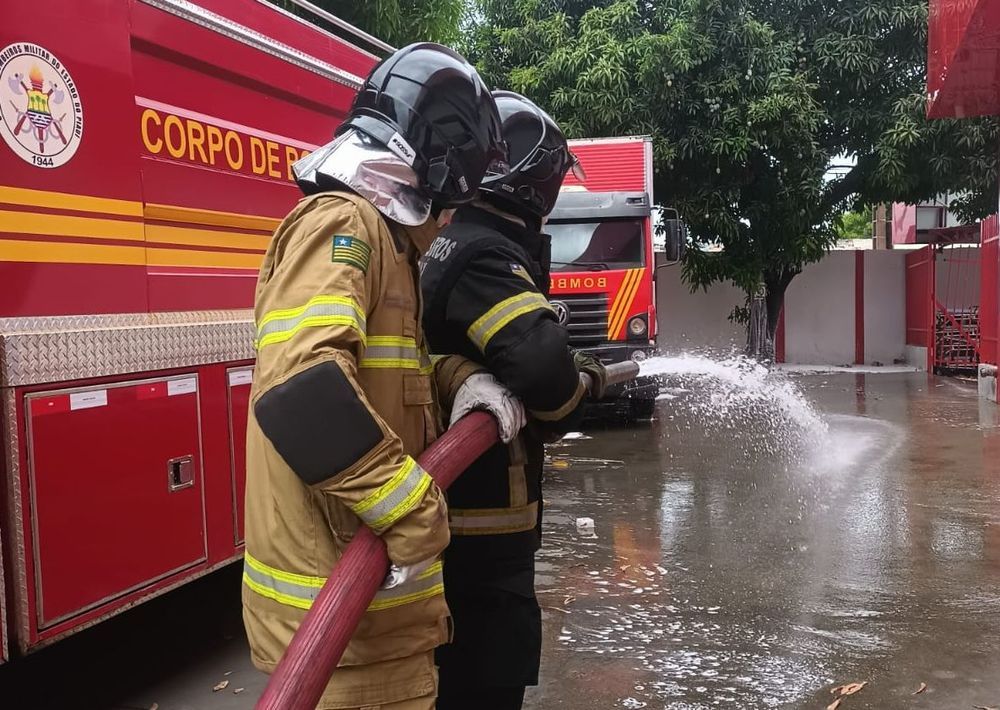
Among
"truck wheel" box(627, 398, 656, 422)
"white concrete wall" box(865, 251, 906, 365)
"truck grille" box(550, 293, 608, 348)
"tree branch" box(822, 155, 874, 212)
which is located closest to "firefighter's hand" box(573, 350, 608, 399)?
"truck grille" box(550, 293, 608, 348)

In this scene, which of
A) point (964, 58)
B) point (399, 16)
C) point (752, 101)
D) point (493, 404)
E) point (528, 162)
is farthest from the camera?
point (752, 101)

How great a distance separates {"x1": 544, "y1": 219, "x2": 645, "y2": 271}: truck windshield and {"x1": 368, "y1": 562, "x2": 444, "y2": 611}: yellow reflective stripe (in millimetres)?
8570

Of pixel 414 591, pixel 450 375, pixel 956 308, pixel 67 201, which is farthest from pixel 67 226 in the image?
pixel 956 308

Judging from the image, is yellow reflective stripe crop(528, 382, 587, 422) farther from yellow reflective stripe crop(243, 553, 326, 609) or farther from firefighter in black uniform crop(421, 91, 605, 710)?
yellow reflective stripe crop(243, 553, 326, 609)

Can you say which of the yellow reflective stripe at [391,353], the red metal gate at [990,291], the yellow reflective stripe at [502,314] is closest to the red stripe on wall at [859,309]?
the red metal gate at [990,291]

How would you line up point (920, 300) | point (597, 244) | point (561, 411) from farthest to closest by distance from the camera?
point (920, 300) < point (597, 244) < point (561, 411)

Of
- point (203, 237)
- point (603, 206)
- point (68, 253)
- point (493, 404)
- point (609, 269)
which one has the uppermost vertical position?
point (603, 206)

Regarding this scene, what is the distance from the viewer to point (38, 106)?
8.95 feet

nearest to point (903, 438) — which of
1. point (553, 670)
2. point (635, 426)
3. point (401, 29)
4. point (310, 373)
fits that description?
point (635, 426)

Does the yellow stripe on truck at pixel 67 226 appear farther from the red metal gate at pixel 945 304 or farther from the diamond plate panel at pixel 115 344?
the red metal gate at pixel 945 304

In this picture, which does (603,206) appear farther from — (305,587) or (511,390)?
(305,587)

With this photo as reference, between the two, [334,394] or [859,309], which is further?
[859,309]

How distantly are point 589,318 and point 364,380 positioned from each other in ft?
27.6

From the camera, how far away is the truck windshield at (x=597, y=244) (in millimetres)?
10227
